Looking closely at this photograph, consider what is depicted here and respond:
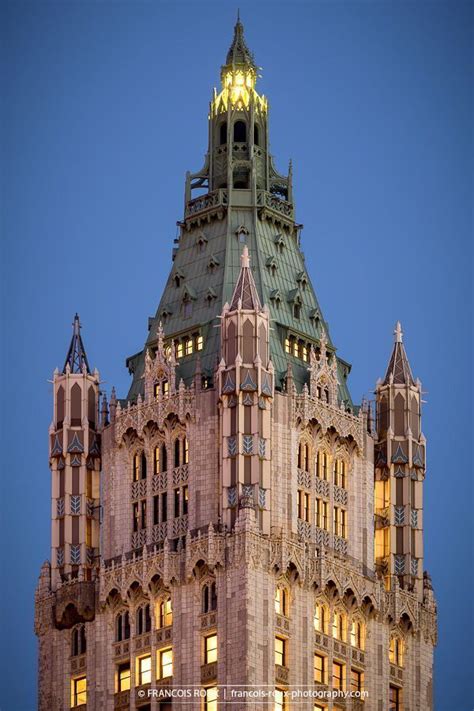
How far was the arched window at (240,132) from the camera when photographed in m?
186

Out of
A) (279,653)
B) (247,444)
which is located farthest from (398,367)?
(279,653)

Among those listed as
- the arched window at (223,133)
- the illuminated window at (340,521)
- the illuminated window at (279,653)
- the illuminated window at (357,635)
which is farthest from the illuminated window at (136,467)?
the arched window at (223,133)

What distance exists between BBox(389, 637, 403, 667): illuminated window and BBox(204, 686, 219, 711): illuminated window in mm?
12619

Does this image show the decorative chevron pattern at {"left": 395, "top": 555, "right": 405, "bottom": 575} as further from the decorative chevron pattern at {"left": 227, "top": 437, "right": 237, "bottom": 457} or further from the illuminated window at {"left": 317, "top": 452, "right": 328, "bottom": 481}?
the decorative chevron pattern at {"left": 227, "top": 437, "right": 237, "bottom": 457}

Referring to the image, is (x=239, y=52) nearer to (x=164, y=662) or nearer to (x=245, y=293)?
(x=245, y=293)

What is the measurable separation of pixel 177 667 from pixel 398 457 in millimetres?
18315

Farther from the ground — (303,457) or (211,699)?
(303,457)

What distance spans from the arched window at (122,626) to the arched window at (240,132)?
3076 cm

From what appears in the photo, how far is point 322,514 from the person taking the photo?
172 m

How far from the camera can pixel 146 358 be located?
17588 centimetres

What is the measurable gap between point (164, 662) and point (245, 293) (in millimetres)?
19827

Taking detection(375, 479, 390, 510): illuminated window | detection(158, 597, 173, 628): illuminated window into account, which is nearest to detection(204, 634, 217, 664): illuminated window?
detection(158, 597, 173, 628): illuminated window

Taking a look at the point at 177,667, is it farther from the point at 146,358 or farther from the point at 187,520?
the point at 146,358

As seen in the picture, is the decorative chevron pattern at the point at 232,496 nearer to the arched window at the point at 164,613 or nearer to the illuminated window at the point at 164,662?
the arched window at the point at 164,613
